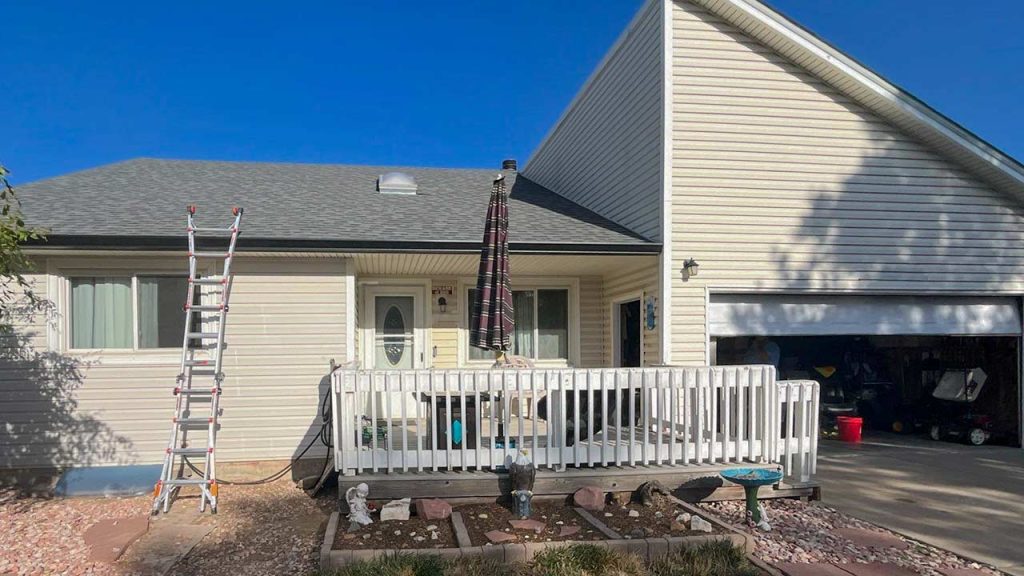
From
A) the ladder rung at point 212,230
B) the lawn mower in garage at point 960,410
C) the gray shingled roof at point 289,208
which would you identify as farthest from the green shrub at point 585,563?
the lawn mower in garage at point 960,410

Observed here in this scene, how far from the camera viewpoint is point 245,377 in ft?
23.9

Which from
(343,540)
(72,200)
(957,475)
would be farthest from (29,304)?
(957,475)

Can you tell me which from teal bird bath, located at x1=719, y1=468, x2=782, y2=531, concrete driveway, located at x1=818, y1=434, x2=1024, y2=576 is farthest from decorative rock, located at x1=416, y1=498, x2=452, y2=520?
concrete driveway, located at x1=818, y1=434, x2=1024, y2=576

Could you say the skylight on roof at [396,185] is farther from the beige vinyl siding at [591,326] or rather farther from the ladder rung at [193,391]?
the ladder rung at [193,391]

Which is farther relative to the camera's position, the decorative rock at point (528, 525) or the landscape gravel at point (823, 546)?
the decorative rock at point (528, 525)

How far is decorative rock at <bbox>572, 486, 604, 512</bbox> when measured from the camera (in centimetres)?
550

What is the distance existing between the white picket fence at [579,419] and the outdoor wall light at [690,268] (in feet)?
6.00

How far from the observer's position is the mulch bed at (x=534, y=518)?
475 centimetres

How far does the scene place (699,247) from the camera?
316 inches

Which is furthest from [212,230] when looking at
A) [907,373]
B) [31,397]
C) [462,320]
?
[907,373]

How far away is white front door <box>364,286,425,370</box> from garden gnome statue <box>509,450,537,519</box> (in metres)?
4.47

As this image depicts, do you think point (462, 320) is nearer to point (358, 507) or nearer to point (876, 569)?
point (358, 507)

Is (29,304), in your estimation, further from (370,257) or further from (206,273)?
(370,257)

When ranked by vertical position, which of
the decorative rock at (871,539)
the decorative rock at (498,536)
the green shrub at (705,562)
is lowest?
the decorative rock at (871,539)
